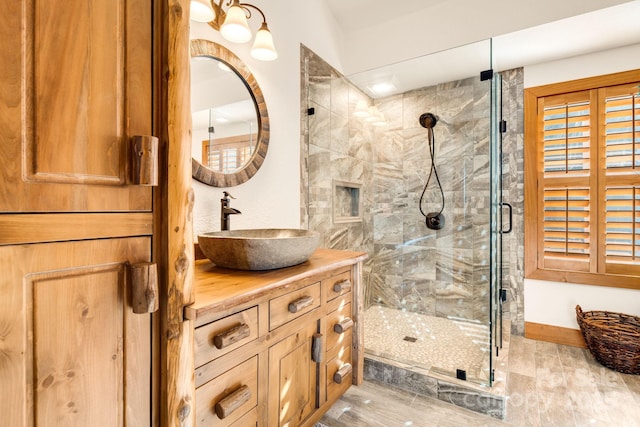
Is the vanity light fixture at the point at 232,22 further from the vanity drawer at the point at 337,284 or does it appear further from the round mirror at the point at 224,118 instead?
the vanity drawer at the point at 337,284

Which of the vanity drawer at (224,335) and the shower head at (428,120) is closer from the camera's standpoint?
the vanity drawer at (224,335)

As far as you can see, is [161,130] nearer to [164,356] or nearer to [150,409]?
[164,356]

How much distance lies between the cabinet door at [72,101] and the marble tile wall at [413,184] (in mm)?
1492

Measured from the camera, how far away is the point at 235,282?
1026mm

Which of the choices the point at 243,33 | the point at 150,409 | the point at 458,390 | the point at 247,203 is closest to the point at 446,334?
the point at 458,390

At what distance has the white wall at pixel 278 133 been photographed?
1.63 meters

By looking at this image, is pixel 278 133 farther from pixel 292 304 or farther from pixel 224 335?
pixel 224 335

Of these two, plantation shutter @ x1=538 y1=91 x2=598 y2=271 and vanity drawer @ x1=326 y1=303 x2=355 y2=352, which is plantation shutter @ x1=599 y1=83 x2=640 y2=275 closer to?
plantation shutter @ x1=538 y1=91 x2=598 y2=271

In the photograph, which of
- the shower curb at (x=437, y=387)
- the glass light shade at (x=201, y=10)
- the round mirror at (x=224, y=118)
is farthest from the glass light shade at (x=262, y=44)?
the shower curb at (x=437, y=387)

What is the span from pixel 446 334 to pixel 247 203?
1.94 m

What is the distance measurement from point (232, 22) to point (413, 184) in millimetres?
2070

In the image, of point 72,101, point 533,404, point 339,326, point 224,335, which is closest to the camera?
point 72,101

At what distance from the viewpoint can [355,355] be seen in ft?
5.40

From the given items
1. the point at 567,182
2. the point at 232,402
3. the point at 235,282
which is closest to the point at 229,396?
the point at 232,402
